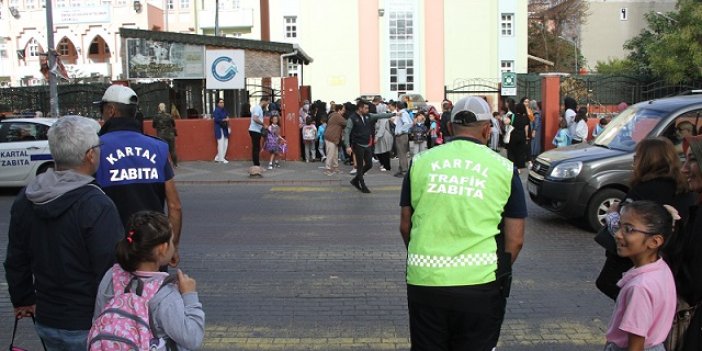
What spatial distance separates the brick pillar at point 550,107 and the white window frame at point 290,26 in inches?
1094

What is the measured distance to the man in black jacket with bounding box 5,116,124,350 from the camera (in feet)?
10.4

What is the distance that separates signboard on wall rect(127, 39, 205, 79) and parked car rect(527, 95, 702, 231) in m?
13.4

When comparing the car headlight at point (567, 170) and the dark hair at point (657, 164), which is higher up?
the dark hair at point (657, 164)

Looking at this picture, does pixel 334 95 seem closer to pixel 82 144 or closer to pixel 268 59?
pixel 268 59

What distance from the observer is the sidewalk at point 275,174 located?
627 inches

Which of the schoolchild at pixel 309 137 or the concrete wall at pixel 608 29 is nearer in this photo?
the schoolchild at pixel 309 137

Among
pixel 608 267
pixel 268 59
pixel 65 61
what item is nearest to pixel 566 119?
pixel 268 59

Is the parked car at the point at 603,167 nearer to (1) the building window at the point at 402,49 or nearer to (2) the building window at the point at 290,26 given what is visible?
(1) the building window at the point at 402,49

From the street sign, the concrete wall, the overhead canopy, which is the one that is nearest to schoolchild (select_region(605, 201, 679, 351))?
the overhead canopy

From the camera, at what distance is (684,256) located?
10.5 ft

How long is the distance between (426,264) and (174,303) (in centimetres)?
117

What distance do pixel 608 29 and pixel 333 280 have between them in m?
66.6

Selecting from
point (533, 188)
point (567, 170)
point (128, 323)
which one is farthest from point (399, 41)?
point (128, 323)

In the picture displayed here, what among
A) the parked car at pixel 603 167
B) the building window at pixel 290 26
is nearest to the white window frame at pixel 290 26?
the building window at pixel 290 26
